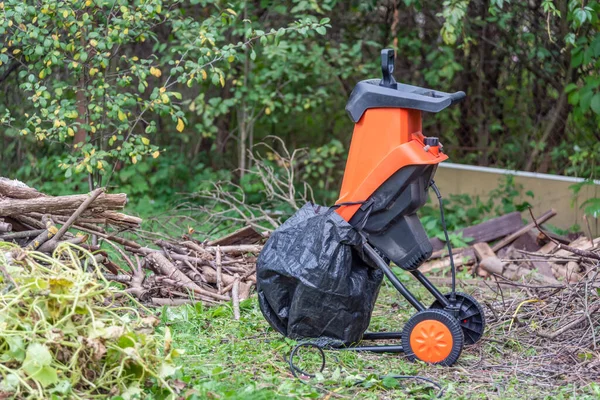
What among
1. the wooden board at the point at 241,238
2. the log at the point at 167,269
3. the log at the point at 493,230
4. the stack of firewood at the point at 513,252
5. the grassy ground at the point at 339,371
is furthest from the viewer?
the log at the point at 493,230

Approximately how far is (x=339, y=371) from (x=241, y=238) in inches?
88.6

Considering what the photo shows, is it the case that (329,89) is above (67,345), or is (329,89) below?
above

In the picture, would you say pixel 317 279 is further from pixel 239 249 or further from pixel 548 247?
pixel 548 247

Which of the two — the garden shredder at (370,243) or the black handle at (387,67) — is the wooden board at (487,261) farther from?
the black handle at (387,67)

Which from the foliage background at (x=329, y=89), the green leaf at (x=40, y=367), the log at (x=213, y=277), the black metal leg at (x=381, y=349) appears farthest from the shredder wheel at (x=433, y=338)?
the foliage background at (x=329, y=89)

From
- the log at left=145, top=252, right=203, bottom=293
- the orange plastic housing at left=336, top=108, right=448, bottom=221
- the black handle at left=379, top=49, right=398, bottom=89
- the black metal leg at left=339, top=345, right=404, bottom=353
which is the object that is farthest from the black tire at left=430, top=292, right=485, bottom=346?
the log at left=145, top=252, right=203, bottom=293

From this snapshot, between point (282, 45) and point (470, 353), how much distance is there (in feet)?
13.9

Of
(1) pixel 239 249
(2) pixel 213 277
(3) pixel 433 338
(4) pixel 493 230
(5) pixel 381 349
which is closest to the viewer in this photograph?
(3) pixel 433 338

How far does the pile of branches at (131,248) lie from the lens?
4.76m

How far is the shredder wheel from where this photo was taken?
399 centimetres

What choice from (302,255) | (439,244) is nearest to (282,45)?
(439,244)

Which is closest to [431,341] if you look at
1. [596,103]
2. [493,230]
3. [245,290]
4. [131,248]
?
[245,290]

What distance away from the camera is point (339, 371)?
3824 millimetres

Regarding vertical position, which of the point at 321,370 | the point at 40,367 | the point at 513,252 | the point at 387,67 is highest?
the point at 387,67
